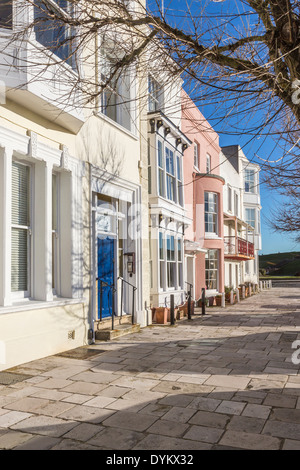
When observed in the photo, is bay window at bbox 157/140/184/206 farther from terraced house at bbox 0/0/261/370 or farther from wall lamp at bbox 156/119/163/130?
wall lamp at bbox 156/119/163/130

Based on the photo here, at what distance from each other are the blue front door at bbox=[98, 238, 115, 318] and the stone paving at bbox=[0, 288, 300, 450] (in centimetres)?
142

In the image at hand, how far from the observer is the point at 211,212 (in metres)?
19.6

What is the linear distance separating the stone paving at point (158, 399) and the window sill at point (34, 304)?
2.81 feet

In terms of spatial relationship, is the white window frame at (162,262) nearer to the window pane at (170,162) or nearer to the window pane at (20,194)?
the window pane at (170,162)

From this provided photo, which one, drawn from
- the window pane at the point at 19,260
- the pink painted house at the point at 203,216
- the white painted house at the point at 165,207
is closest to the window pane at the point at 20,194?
the window pane at the point at 19,260

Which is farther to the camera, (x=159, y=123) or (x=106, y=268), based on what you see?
(x=159, y=123)

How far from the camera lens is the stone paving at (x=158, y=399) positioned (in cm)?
364

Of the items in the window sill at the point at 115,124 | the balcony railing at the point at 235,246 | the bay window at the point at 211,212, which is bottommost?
the balcony railing at the point at 235,246

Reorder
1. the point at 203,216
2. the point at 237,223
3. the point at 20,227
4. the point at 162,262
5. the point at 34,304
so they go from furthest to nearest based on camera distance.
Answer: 1. the point at 237,223
2. the point at 203,216
3. the point at 162,262
4. the point at 20,227
5. the point at 34,304

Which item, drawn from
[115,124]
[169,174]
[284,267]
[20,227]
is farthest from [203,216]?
[284,267]

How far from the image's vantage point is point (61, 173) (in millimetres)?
8109

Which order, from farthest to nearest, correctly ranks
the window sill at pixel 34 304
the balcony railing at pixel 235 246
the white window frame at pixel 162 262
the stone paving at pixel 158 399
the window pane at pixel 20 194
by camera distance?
1. the balcony railing at pixel 235 246
2. the white window frame at pixel 162 262
3. the window pane at pixel 20 194
4. the window sill at pixel 34 304
5. the stone paving at pixel 158 399

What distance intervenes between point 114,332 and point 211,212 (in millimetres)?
11866

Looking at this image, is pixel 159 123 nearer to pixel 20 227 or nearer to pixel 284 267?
pixel 20 227
